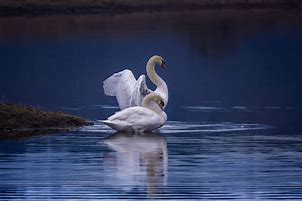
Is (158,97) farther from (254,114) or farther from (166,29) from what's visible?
(166,29)

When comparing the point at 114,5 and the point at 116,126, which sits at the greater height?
the point at 114,5

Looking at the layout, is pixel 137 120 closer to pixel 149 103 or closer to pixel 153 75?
pixel 149 103

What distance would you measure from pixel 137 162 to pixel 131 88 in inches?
203

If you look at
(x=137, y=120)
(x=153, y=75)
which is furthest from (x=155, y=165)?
(x=153, y=75)

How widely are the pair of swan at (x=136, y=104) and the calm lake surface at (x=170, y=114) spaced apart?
0.58 ft

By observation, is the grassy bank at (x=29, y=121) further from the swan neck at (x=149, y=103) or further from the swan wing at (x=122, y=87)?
the swan wing at (x=122, y=87)

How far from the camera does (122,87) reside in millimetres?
20953

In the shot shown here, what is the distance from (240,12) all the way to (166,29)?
14.9m

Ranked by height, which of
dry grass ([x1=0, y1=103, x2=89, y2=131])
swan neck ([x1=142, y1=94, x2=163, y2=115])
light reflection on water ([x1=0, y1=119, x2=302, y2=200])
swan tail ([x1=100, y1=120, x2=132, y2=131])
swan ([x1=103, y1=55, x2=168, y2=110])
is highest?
swan ([x1=103, y1=55, x2=168, y2=110])

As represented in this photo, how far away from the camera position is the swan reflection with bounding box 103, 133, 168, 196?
552 inches

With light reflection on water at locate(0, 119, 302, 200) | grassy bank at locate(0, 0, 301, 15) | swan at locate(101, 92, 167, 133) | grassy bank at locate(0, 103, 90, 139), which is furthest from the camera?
grassy bank at locate(0, 0, 301, 15)

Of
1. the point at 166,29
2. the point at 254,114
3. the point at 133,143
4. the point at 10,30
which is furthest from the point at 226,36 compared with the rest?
the point at 133,143

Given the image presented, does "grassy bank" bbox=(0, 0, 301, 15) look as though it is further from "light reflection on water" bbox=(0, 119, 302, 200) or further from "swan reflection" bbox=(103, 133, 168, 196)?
"swan reflection" bbox=(103, 133, 168, 196)

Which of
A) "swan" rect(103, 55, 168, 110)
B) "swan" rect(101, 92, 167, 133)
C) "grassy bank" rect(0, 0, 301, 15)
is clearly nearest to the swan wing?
"swan" rect(103, 55, 168, 110)
